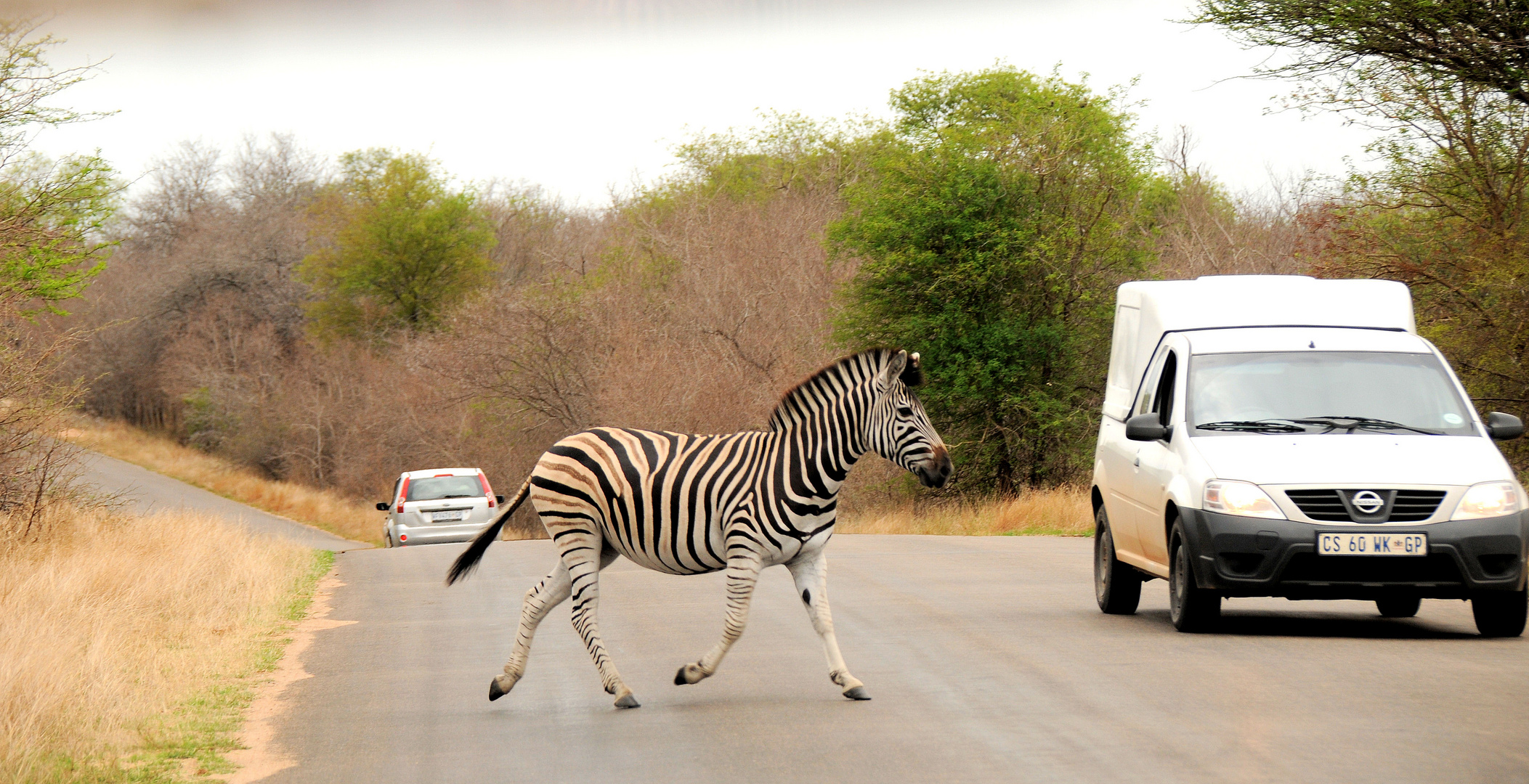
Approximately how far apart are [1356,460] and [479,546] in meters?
5.74

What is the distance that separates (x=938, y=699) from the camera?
8398 millimetres

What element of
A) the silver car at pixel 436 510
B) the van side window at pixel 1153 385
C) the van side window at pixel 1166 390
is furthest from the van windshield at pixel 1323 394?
the silver car at pixel 436 510

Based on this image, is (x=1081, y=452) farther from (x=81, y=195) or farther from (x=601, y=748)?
(x=601, y=748)

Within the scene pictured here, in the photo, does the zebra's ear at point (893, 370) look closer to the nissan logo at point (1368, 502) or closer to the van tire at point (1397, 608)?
the nissan logo at point (1368, 502)

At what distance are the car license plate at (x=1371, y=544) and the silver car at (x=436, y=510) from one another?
1981 cm

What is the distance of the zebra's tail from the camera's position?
8.88 meters

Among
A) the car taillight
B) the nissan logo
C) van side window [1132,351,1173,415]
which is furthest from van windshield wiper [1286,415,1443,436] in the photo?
the car taillight

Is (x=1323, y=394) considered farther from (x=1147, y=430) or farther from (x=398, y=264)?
(x=398, y=264)

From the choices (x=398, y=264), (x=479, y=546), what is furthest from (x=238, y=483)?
(x=479, y=546)

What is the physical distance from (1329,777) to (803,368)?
1408 inches

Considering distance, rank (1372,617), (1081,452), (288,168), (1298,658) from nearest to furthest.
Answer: (1298,658), (1372,617), (1081,452), (288,168)

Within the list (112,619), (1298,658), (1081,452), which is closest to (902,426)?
(1298,658)

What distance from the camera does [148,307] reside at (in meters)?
71.9

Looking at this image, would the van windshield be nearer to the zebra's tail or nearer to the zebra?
the zebra
